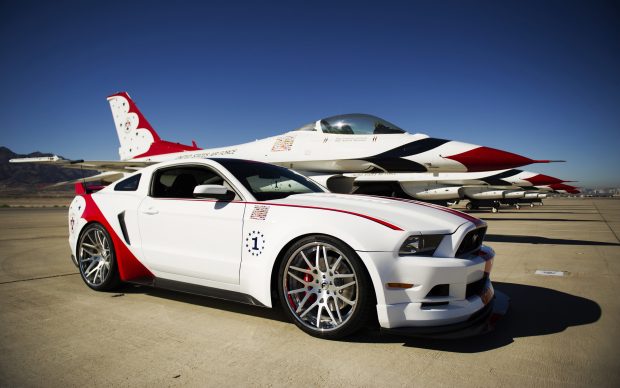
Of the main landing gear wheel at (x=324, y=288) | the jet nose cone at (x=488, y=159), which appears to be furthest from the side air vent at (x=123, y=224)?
the jet nose cone at (x=488, y=159)

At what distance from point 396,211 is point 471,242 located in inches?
24.1

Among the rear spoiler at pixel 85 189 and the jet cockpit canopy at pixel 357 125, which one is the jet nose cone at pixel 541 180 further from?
the rear spoiler at pixel 85 189

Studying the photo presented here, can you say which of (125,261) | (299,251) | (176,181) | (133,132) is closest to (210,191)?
(299,251)

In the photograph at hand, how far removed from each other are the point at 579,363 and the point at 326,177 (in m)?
8.02

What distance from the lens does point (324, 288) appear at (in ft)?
8.40

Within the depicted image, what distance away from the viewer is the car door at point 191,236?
294 cm

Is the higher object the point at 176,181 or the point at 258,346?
the point at 176,181

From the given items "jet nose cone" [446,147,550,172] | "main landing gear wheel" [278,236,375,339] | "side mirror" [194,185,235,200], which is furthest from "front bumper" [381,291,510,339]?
"jet nose cone" [446,147,550,172]

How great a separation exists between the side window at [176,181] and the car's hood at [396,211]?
128 cm

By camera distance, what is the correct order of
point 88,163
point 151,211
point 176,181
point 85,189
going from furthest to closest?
1. point 88,163
2. point 85,189
3. point 176,181
4. point 151,211

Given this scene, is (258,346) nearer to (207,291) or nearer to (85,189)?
(207,291)

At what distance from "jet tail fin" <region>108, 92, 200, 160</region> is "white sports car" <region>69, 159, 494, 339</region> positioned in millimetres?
14340

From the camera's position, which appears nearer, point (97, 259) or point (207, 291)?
point (207, 291)

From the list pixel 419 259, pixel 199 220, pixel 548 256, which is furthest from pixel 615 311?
pixel 199 220
